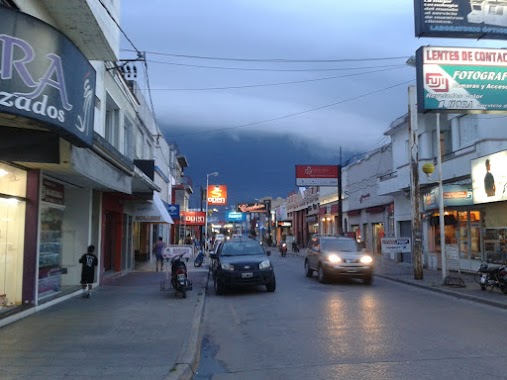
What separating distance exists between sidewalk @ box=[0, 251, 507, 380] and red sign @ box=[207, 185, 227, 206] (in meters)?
49.1

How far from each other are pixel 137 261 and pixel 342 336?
22.7 metres

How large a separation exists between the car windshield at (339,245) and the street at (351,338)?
432 centimetres

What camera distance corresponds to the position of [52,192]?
1326 cm

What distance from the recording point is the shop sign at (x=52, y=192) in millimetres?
12548

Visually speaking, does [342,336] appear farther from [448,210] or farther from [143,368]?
[448,210]

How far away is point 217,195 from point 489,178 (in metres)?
48.1

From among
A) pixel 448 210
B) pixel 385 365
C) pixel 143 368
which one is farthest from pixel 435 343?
pixel 448 210

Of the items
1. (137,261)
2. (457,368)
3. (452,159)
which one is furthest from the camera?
(137,261)

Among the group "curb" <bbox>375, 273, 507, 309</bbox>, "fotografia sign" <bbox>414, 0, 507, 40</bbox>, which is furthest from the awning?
"fotografia sign" <bbox>414, 0, 507, 40</bbox>

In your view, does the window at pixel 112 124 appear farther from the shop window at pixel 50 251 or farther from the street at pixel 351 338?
the street at pixel 351 338

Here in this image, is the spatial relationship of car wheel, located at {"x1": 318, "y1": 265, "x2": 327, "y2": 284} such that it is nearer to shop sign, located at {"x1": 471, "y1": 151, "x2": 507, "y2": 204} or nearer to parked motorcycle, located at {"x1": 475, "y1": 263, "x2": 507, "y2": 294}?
parked motorcycle, located at {"x1": 475, "y1": 263, "x2": 507, "y2": 294}

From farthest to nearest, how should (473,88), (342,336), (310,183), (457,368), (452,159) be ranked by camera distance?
(310,183) < (452,159) < (473,88) < (342,336) < (457,368)

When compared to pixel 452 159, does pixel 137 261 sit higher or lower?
lower

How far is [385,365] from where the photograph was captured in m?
7.13
